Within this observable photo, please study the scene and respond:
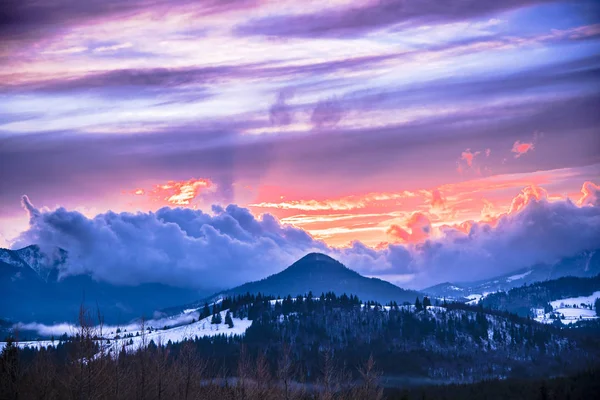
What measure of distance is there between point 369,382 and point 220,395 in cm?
2933

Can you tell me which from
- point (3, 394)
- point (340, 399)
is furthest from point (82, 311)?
point (340, 399)

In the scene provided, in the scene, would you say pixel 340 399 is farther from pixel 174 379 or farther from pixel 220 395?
pixel 174 379

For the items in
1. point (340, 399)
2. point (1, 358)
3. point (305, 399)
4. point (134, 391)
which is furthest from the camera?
point (305, 399)

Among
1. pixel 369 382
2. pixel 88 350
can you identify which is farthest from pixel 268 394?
pixel 88 350

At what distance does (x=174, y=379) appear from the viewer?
15962 centimetres

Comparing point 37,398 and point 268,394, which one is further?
point 268,394

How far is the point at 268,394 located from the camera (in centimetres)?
15000

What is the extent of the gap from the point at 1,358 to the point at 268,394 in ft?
159

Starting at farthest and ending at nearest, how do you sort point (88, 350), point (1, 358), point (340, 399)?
point (340, 399) → point (1, 358) → point (88, 350)

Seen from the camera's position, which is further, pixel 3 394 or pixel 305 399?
pixel 305 399

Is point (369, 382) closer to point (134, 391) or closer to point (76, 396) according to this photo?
point (134, 391)

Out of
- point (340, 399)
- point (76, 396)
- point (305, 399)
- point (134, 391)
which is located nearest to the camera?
point (76, 396)

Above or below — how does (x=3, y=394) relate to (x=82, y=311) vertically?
below

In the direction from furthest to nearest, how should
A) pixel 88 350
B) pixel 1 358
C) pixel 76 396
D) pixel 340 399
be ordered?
pixel 340 399 < pixel 1 358 < pixel 76 396 < pixel 88 350
